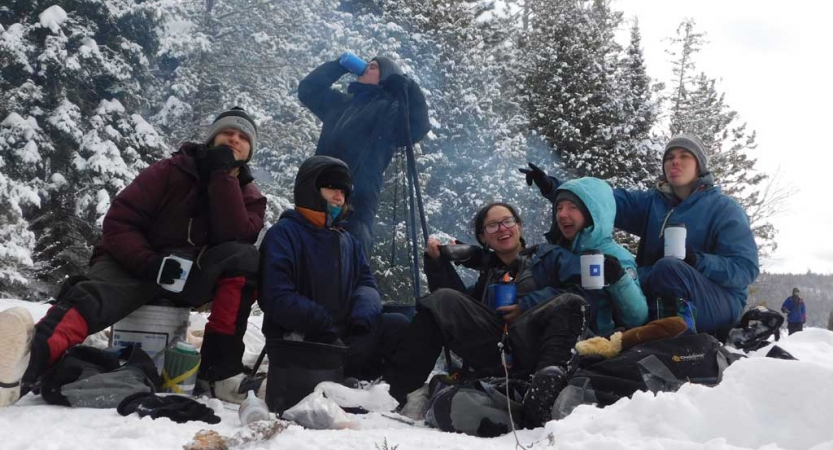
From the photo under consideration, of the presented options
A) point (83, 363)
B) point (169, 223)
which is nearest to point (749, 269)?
point (169, 223)

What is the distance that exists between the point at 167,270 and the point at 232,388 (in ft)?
2.36

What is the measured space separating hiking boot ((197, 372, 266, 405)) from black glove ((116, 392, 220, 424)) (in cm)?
68

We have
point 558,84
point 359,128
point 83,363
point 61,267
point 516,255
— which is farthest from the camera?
point 558,84

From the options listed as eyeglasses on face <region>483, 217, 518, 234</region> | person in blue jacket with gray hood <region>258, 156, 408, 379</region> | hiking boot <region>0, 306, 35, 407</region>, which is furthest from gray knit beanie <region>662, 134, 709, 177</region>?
hiking boot <region>0, 306, 35, 407</region>

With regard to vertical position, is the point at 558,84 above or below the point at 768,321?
above

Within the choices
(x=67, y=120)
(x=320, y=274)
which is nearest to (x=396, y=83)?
(x=320, y=274)

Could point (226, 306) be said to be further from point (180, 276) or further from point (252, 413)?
point (252, 413)

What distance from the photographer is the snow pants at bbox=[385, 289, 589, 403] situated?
133 inches

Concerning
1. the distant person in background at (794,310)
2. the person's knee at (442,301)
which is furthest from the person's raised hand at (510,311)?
the distant person in background at (794,310)

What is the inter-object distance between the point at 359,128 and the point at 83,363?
2.60m

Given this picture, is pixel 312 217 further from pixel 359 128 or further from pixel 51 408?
pixel 51 408

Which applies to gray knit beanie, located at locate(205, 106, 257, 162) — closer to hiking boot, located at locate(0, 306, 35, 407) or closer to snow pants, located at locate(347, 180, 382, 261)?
snow pants, located at locate(347, 180, 382, 261)

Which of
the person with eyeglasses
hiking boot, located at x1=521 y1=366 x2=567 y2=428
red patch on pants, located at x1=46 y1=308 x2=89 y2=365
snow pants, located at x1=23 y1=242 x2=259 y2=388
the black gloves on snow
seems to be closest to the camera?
hiking boot, located at x1=521 y1=366 x2=567 y2=428

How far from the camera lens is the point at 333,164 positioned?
3.98m
